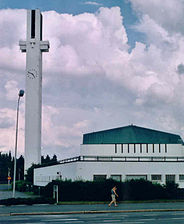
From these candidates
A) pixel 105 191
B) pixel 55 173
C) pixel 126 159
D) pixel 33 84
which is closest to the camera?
pixel 105 191

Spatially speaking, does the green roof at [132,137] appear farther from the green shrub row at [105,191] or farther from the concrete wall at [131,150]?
the green shrub row at [105,191]

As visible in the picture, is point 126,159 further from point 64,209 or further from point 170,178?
point 64,209

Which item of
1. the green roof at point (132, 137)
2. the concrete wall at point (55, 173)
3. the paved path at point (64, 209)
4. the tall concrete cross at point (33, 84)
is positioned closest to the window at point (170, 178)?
the concrete wall at point (55, 173)

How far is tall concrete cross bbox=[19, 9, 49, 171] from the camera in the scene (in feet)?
292

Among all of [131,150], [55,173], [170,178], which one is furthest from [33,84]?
[170,178]

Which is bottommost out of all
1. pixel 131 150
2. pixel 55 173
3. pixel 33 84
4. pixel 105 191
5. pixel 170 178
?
pixel 105 191

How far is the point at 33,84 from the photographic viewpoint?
91.4 metres

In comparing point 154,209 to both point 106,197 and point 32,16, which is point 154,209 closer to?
point 106,197

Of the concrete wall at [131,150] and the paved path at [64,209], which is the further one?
the concrete wall at [131,150]

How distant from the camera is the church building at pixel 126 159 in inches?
1682

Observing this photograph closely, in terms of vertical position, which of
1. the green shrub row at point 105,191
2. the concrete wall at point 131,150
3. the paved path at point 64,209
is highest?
the concrete wall at point 131,150

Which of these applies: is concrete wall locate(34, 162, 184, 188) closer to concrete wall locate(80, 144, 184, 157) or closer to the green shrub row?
the green shrub row

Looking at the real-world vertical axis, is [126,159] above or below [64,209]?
above

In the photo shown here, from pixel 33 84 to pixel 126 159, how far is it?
4963cm
